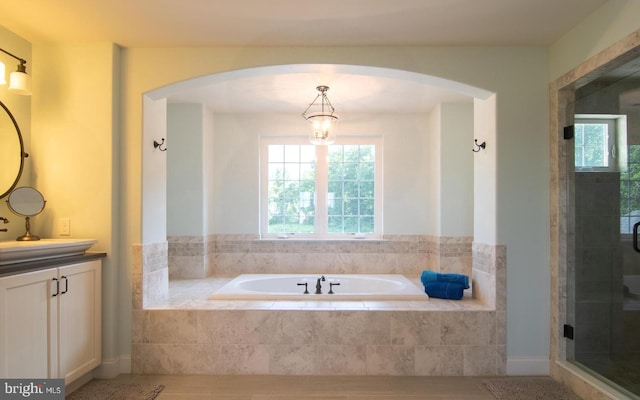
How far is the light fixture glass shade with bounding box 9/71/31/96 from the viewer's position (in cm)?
234

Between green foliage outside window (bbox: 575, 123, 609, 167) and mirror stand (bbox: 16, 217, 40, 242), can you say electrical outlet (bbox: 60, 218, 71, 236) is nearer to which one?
mirror stand (bbox: 16, 217, 40, 242)

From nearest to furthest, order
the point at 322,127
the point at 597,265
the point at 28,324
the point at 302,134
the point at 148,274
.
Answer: the point at 28,324, the point at 597,265, the point at 148,274, the point at 322,127, the point at 302,134

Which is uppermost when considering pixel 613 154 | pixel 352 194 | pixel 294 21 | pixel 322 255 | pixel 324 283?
pixel 294 21

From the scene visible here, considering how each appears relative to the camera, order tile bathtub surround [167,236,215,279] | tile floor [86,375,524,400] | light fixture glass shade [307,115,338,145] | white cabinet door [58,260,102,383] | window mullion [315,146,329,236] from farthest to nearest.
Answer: window mullion [315,146,329,236], tile bathtub surround [167,236,215,279], light fixture glass shade [307,115,338,145], tile floor [86,375,524,400], white cabinet door [58,260,102,383]

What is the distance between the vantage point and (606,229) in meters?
2.53

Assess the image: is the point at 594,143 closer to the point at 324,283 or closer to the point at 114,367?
the point at 324,283

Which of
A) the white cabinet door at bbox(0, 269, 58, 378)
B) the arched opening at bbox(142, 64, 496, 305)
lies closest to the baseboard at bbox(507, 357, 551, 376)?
the arched opening at bbox(142, 64, 496, 305)

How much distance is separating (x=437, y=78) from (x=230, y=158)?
2505 mm

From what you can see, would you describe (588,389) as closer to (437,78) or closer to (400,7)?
(437,78)

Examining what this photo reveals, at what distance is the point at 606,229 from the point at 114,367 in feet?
11.2

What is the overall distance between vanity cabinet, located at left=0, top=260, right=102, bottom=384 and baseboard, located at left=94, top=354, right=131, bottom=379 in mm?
94

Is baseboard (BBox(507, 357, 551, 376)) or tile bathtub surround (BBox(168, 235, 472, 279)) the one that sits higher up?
tile bathtub surround (BBox(168, 235, 472, 279))

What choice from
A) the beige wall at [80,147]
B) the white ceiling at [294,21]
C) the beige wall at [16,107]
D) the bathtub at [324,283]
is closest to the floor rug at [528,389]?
the bathtub at [324,283]

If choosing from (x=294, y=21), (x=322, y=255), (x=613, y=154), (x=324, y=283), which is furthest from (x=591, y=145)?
(x=322, y=255)
